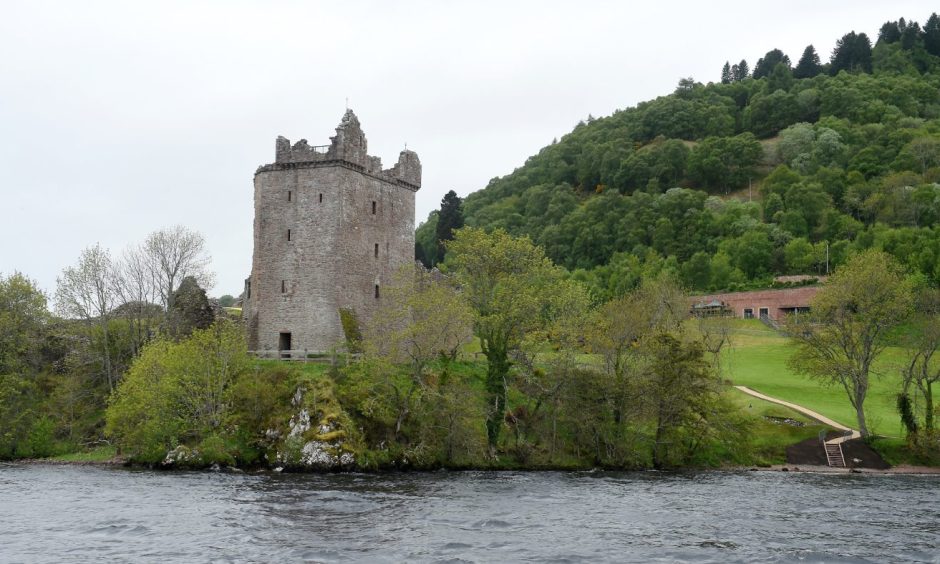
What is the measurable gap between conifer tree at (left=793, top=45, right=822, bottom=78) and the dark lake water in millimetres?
169852

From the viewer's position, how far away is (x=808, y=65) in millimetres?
186875

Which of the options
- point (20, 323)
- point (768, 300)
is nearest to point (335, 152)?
point (20, 323)

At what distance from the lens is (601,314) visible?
159 ft

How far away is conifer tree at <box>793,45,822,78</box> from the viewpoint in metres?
186

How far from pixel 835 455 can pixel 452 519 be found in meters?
27.2

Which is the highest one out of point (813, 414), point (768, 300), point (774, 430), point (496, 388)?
point (768, 300)

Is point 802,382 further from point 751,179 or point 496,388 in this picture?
point 751,179

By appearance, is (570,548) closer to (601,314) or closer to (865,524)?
(865,524)

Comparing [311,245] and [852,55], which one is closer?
[311,245]

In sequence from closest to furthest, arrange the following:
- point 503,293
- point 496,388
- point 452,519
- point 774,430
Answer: point 452,519 → point 496,388 → point 503,293 → point 774,430

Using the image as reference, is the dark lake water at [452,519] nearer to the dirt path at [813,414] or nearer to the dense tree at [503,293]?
the dirt path at [813,414]

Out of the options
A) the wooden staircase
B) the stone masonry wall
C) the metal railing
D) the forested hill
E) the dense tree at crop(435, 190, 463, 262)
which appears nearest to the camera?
the wooden staircase

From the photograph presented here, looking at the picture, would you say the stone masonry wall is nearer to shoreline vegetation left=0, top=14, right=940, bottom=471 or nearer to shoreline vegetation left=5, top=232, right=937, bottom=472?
shoreline vegetation left=0, top=14, right=940, bottom=471

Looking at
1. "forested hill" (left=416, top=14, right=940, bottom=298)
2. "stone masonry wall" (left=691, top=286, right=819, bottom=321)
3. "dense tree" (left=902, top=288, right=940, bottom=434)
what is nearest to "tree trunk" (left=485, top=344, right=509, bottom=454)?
"dense tree" (left=902, top=288, right=940, bottom=434)
